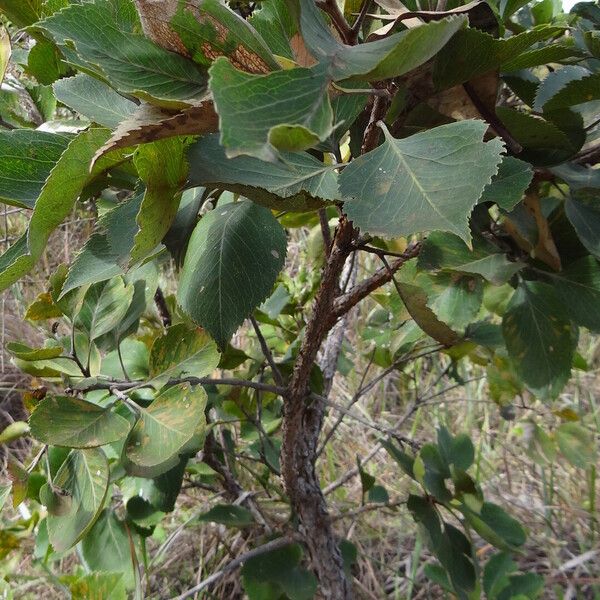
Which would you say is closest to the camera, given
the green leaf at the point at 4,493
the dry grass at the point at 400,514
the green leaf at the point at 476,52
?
the green leaf at the point at 476,52

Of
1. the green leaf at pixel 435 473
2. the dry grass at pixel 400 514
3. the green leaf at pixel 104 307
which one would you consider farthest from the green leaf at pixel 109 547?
the green leaf at pixel 435 473

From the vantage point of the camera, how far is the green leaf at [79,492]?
0.49m

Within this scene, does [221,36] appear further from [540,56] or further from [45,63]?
[45,63]

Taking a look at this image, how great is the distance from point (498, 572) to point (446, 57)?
82cm

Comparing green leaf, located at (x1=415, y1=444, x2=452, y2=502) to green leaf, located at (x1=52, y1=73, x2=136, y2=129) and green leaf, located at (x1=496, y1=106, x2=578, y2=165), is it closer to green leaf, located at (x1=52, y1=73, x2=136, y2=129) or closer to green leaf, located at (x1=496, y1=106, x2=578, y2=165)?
green leaf, located at (x1=496, y1=106, x2=578, y2=165)

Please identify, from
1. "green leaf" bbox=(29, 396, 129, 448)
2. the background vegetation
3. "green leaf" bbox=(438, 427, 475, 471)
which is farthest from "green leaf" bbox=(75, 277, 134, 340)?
"green leaf" bbox=(438, 427, 475, 471)

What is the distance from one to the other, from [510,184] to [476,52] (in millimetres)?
78

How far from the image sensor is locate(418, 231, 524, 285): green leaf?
18.9 inches

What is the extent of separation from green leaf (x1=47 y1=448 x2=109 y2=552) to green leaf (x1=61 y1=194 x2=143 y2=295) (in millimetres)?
199

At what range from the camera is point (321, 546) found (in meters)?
0.79

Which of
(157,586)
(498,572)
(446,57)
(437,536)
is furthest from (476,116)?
(157,586)

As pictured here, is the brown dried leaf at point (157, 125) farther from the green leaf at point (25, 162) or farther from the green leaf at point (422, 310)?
the green leaf at point (422, 310)

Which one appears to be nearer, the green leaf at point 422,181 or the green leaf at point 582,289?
the green leaf at point 422,181

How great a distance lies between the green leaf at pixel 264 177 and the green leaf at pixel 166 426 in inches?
7.1
